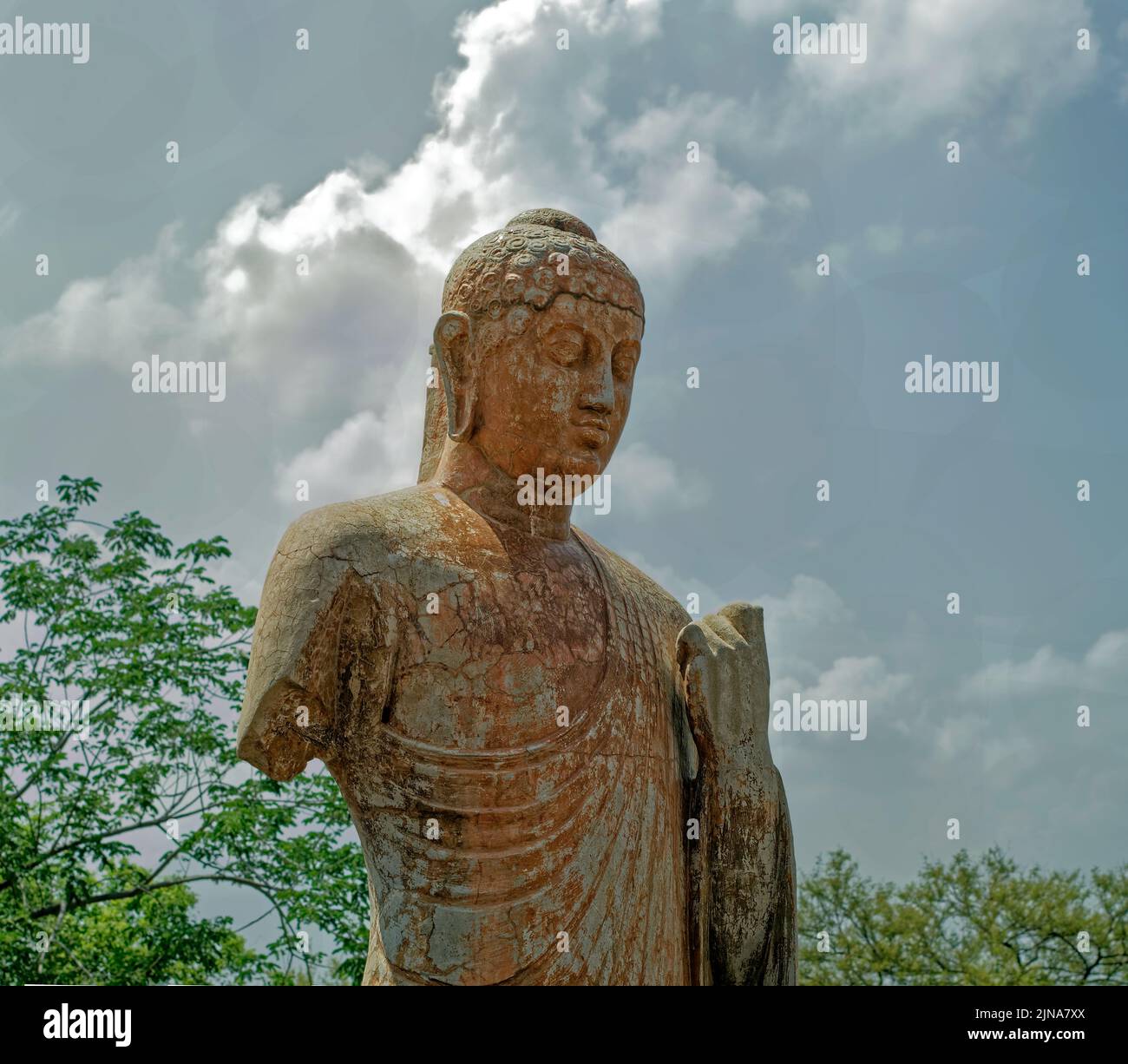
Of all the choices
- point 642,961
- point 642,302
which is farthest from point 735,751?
point 642,302

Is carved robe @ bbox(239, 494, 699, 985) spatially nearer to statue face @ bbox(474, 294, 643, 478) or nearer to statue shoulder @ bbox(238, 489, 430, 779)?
statue shoulder @ bbox(238, 489, 430, 779)

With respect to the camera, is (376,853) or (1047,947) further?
(1047,947)

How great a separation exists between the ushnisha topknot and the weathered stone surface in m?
0.01

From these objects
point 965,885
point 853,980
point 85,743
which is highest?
point 85,743

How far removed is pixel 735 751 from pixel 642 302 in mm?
1760

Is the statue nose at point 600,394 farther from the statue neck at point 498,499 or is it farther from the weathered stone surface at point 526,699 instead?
the statue neck at point 498,499

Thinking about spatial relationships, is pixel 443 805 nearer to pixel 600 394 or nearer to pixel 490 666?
pixel 490 666

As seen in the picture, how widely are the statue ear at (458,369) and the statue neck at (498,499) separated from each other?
10 cm

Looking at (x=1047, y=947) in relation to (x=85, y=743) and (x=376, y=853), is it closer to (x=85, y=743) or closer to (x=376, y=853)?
(x=85, y=743)

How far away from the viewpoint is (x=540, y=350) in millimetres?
5195

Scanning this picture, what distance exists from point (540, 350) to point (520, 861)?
183 cm

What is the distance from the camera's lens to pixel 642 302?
548cm
